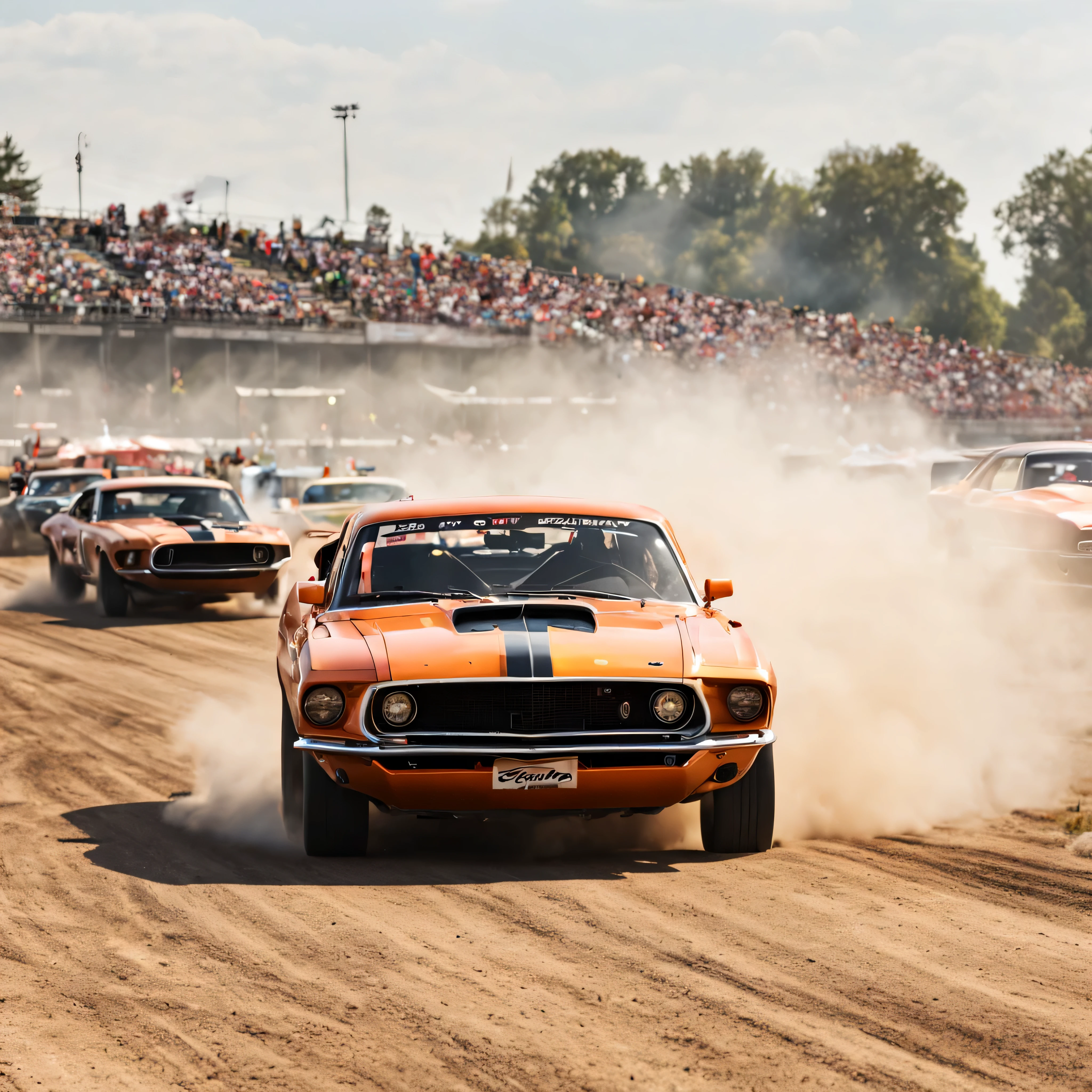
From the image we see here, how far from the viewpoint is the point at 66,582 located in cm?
1605

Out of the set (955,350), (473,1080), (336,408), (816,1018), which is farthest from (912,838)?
(955,350)

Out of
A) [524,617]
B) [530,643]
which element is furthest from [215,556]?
[530,643]

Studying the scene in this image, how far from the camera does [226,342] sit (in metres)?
46.1

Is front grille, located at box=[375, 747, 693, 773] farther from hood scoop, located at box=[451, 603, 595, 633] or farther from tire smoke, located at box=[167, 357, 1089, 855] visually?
tire smoke, located at box=[167, 357, 1089, 855]

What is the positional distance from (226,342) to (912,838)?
42.9 meters

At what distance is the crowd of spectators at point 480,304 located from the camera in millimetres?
46094

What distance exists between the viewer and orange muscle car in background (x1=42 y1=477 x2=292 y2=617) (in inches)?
559

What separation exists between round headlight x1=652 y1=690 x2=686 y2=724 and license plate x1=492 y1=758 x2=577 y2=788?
1.18 ft

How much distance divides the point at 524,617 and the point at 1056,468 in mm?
9612

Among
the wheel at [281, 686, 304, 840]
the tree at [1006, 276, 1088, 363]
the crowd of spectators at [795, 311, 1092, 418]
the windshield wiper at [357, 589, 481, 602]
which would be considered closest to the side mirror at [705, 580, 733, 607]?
the windshield wiper at [357, 589, 481, 602]

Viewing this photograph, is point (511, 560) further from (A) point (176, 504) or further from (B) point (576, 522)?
(A) point (176, 504)

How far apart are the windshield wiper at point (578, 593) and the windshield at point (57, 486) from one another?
18348 millimetres

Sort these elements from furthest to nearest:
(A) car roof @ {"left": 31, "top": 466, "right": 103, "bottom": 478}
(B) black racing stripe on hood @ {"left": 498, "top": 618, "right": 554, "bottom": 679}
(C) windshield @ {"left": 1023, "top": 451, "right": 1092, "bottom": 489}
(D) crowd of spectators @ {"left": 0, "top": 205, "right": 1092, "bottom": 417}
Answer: (D) crowd of spectators @ {"left": 0, "top": 205, "right": 1092, "bottom": 417} → (A) car roof @ {"left": 31, "top": 466, "right": 103, "bottom": 478} → (C) windshield @ {"left": 1023, "top": 451, "right": 1092, "bottom": 489} → (B) black racing stripe on hood @ {"left": 498, "top": 618, "right": 554, "bottom": 679}

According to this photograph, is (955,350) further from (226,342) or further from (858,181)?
(858,181)
